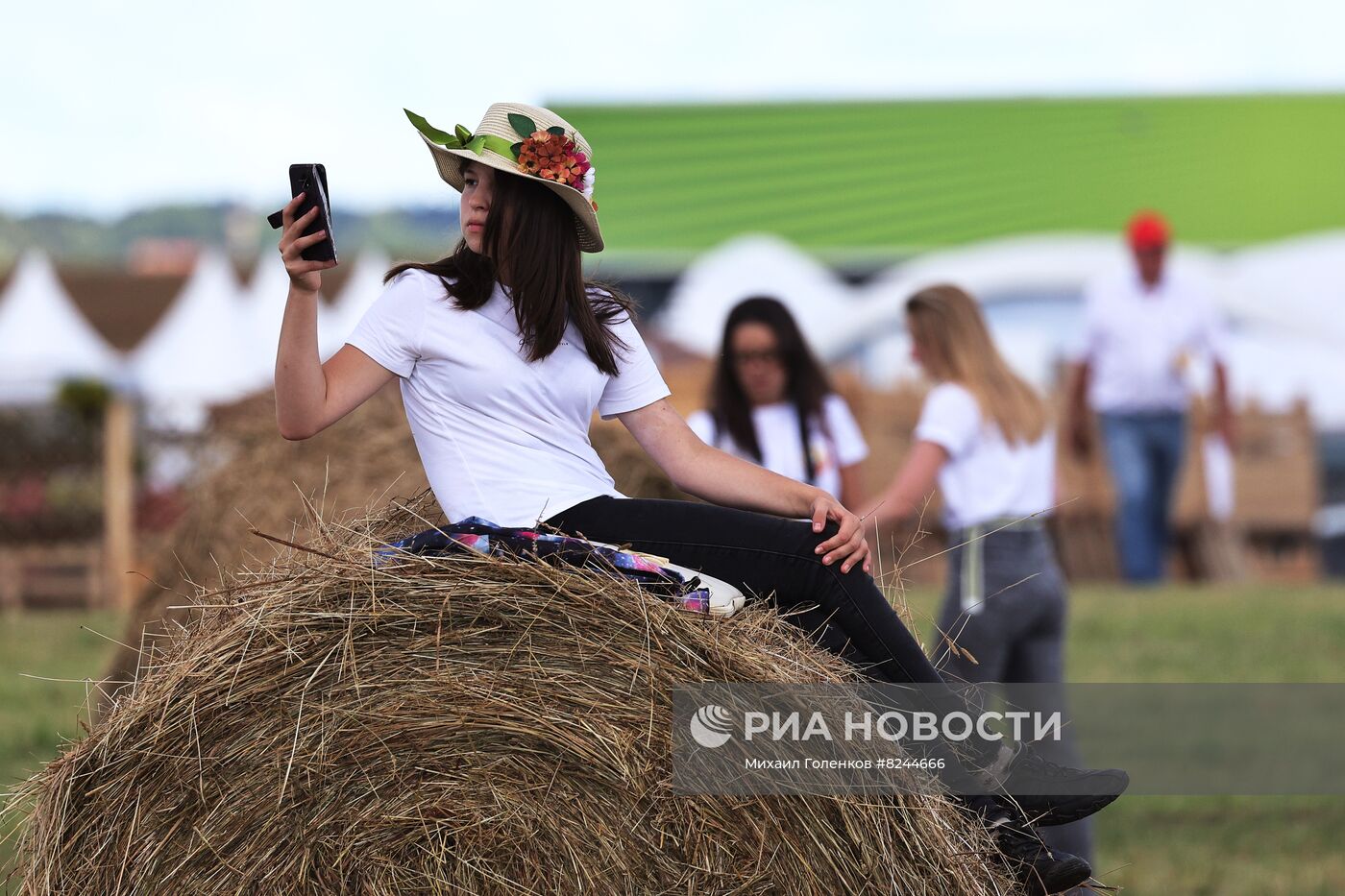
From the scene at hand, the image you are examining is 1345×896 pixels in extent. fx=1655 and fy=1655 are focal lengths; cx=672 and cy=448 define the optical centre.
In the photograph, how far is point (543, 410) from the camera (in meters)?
3.64

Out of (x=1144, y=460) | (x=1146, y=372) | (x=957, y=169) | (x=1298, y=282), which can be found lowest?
(x=1144, y=460)

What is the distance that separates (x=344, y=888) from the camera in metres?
Result: 3.33

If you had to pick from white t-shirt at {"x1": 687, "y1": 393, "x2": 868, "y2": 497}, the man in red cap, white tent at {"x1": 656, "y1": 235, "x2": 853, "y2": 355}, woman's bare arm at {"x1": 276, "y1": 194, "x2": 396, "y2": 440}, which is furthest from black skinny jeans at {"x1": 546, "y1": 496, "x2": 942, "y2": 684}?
Answer: white tent at {"x1": 656, "y1": 235, "x2": 853, "y2": 355}

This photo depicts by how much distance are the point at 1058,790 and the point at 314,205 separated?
1.97m

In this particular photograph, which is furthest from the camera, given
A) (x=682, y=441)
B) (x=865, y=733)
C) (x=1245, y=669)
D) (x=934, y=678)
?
(x=1245, y=669)

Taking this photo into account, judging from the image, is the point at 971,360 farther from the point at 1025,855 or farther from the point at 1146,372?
the point at 1146,372

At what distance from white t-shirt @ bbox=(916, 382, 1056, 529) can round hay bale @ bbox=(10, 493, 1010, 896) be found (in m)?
2.47

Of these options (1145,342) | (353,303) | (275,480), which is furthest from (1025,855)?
(353,303)

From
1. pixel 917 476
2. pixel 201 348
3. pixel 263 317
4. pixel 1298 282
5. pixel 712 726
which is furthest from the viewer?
pixel 263 317

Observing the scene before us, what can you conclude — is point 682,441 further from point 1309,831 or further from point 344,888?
point 1309,831

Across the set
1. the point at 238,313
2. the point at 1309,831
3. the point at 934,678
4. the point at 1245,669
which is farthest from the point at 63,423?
the point at 934,678

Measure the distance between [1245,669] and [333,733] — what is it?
715cm

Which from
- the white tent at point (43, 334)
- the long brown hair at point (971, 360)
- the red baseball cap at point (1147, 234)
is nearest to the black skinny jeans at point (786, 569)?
the long brown hair at point (971, 360)

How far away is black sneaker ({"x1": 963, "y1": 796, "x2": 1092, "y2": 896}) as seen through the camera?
Result: 3439mm
